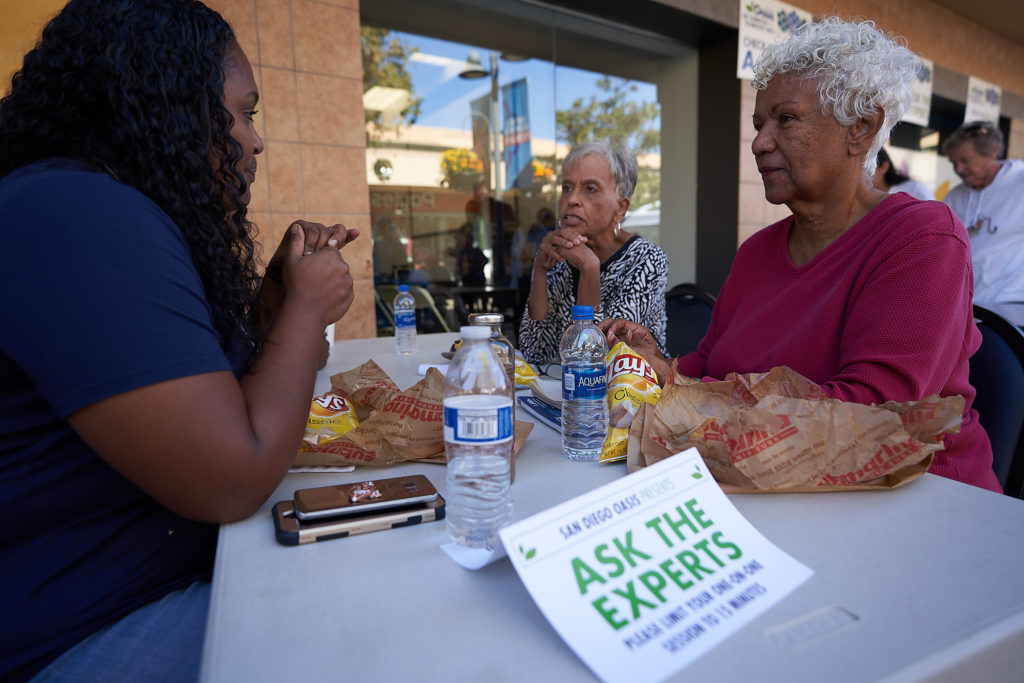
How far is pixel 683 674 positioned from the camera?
53 centimetres

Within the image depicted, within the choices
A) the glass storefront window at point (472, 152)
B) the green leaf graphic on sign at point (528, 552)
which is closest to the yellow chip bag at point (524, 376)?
the green leaf graphic on sign at point (528, 552)

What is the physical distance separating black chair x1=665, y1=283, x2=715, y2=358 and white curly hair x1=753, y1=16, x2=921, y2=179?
110 centimetres

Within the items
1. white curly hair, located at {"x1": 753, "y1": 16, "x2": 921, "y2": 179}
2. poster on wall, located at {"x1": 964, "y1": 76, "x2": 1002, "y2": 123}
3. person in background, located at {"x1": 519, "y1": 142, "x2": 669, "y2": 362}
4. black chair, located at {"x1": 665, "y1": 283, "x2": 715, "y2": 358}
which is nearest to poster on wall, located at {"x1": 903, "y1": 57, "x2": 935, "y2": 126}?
poster on wall, located at {"x1": 964, "y1": 76, "x2": 1002, "y2": 123}

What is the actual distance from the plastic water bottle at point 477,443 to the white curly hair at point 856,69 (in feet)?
3.60

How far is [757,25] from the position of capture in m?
5.02

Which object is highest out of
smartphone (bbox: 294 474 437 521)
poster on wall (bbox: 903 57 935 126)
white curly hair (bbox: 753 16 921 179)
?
poster on wall (bbox: 903 57 935 126)

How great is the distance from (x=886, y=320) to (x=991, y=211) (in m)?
3.89

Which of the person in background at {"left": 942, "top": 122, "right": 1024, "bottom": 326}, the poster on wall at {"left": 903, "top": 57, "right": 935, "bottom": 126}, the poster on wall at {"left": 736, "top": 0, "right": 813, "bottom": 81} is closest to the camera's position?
the person in background at {"left": 942, "top": 122, "right": 1024, "bottom": 326}

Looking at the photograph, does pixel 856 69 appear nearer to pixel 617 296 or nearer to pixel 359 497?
pixel 617 296

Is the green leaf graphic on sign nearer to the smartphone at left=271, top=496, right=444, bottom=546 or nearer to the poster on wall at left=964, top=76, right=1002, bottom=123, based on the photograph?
the smartphone at left=271, top=496, right=444, bottom=546

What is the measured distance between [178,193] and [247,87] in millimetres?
252

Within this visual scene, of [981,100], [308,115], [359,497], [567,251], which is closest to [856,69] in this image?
[567,251]

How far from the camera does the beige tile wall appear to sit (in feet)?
10.8

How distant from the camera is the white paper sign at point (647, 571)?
560mm
